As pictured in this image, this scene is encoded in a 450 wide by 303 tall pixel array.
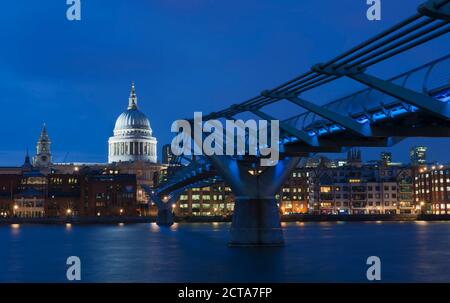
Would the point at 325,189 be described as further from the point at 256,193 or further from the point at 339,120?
the point at 339,120

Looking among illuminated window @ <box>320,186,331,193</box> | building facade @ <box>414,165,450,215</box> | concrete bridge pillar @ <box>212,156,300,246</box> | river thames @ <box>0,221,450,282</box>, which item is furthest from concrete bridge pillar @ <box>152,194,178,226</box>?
concrete bridge pillar @ <box>212,156,300,246</box>

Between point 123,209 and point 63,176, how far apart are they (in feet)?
58.1

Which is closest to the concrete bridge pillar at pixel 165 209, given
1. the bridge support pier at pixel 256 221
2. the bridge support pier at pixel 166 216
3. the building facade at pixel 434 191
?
the bridge support pier at pixel 166 216

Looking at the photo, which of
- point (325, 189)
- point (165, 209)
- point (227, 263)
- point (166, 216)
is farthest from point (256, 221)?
point (325, 189)

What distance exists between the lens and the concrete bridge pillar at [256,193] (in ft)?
189

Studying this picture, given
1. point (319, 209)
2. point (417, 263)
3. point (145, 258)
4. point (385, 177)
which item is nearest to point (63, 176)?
point (319, 209)

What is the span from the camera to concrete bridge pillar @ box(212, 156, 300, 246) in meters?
57.6

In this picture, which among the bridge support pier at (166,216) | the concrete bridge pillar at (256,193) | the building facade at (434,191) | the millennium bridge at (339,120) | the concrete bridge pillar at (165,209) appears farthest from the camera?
the building facade at (434,191)

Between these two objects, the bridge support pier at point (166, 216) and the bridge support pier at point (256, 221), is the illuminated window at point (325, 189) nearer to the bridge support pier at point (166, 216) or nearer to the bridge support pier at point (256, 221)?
the bridge support pier at point (166, 216)

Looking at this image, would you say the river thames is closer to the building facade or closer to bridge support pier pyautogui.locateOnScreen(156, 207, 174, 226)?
bridge support pier pyautogui.locateOnScreen(156, 207, 174, 226)

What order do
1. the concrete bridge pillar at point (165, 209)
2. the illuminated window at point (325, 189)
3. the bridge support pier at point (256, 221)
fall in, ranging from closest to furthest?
the bridge support pier at point (256, 221)
the concrete bridge pillar at point (165, 209)
the illuminated window at point (325, 189)

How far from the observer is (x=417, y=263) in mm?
51719

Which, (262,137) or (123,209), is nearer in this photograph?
(262,137)
